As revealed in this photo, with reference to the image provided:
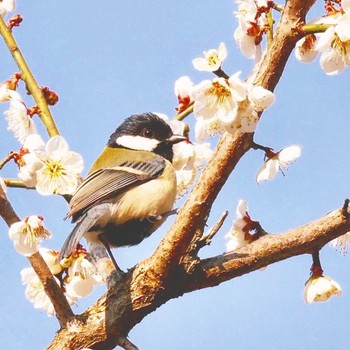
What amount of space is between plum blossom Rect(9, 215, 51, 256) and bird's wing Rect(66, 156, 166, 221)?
32cm

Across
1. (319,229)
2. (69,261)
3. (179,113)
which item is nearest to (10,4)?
(179,113)

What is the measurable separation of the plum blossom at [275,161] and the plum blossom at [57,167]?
800mm

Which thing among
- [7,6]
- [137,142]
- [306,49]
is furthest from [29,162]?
[137,142]

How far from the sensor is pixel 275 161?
Answer: 273 centimetres

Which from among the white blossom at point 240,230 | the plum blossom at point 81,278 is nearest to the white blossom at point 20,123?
the plum blossom at point 81,278

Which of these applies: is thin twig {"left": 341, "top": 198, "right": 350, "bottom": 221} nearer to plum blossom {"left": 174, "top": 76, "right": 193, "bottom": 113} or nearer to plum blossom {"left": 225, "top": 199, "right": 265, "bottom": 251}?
plum blossom {"left": 225, "top": 199, "right": 265, "bottom": 251}

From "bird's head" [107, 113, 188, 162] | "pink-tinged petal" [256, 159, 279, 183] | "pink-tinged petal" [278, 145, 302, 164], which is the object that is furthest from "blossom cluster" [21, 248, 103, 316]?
"bird's head" [107, 113, 188, 162]

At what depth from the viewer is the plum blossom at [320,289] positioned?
2.75 meters

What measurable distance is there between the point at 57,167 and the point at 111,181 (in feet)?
2.04

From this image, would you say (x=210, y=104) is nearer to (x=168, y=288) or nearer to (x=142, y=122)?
(x=168, y=288)

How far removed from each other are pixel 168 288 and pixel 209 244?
22 centimetres

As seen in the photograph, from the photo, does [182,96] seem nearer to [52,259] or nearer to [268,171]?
[268,171]

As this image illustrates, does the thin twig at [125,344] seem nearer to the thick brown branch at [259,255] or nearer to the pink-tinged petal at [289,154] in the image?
the thick brown branch at [259,255]

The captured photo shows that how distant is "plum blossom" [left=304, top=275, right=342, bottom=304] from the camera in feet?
9.03
